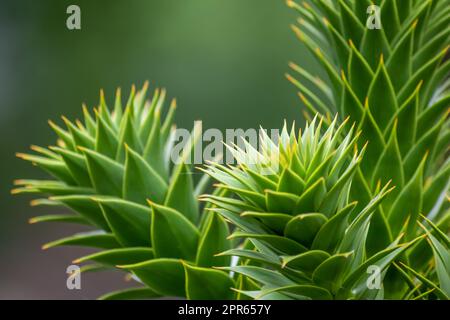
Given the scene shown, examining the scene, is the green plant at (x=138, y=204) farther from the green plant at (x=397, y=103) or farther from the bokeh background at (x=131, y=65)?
the bokeh background at (x=131, y=65)

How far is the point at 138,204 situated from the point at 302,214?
0.86 feet

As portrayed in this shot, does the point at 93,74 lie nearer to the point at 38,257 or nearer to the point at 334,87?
the point at 38,257

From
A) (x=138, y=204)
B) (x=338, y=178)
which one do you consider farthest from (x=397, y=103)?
(x=138, y=204)

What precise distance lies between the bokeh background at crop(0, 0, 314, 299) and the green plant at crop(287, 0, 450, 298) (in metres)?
1.07

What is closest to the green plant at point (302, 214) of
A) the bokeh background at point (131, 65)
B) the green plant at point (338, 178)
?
the green plant at point (338, 178)

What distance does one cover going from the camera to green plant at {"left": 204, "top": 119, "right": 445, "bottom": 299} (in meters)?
0.54

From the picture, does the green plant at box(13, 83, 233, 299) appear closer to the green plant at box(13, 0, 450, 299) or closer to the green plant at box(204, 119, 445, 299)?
the green plant at box(13, 0, 450, 299)

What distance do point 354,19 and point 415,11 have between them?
7cm

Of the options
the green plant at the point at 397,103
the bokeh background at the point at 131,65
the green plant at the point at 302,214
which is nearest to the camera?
the green plant at the point at 302,214

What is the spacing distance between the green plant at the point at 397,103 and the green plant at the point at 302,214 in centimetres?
10

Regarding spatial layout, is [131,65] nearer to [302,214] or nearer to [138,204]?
[138,204]

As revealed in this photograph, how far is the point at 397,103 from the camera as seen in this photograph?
27.6 inches

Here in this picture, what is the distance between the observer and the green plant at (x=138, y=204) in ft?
2.33

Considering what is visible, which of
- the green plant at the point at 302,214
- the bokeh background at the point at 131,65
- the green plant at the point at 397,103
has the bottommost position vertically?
the green plant at the point at 302,214
